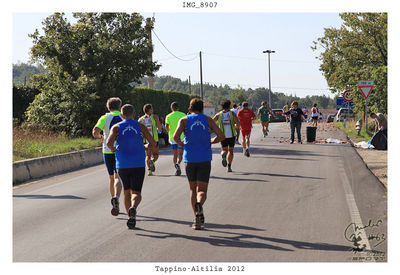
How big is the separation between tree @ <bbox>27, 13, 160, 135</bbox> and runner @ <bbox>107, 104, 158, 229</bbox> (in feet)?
53.5

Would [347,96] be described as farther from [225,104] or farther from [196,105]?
[196,105]

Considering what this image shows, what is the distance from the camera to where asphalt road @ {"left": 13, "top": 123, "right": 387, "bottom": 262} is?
6.38 m

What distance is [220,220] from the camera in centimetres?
827

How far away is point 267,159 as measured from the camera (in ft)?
57.5

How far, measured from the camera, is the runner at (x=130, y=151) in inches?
303

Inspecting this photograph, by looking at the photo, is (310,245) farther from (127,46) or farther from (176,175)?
(127,46)

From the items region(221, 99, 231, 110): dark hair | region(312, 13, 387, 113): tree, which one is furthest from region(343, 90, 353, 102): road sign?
region(221, 99, 231, 110): dark hair

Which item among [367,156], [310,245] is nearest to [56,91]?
[367,156]

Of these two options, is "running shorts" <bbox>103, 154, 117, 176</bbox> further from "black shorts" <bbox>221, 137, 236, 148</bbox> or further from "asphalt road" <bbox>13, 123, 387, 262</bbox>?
"black shorts" <bbox>221, 137, 236, 148</bbox>

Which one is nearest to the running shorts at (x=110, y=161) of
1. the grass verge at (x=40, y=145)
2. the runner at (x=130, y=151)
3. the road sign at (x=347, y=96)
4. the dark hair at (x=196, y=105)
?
the runner at (x=130, y=151)

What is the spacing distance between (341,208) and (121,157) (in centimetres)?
392

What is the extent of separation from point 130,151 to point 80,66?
18044mm

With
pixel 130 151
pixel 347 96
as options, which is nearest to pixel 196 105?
pixel 130 151

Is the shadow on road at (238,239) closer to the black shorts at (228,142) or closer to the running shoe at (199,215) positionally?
the running shoe at (199,215)
